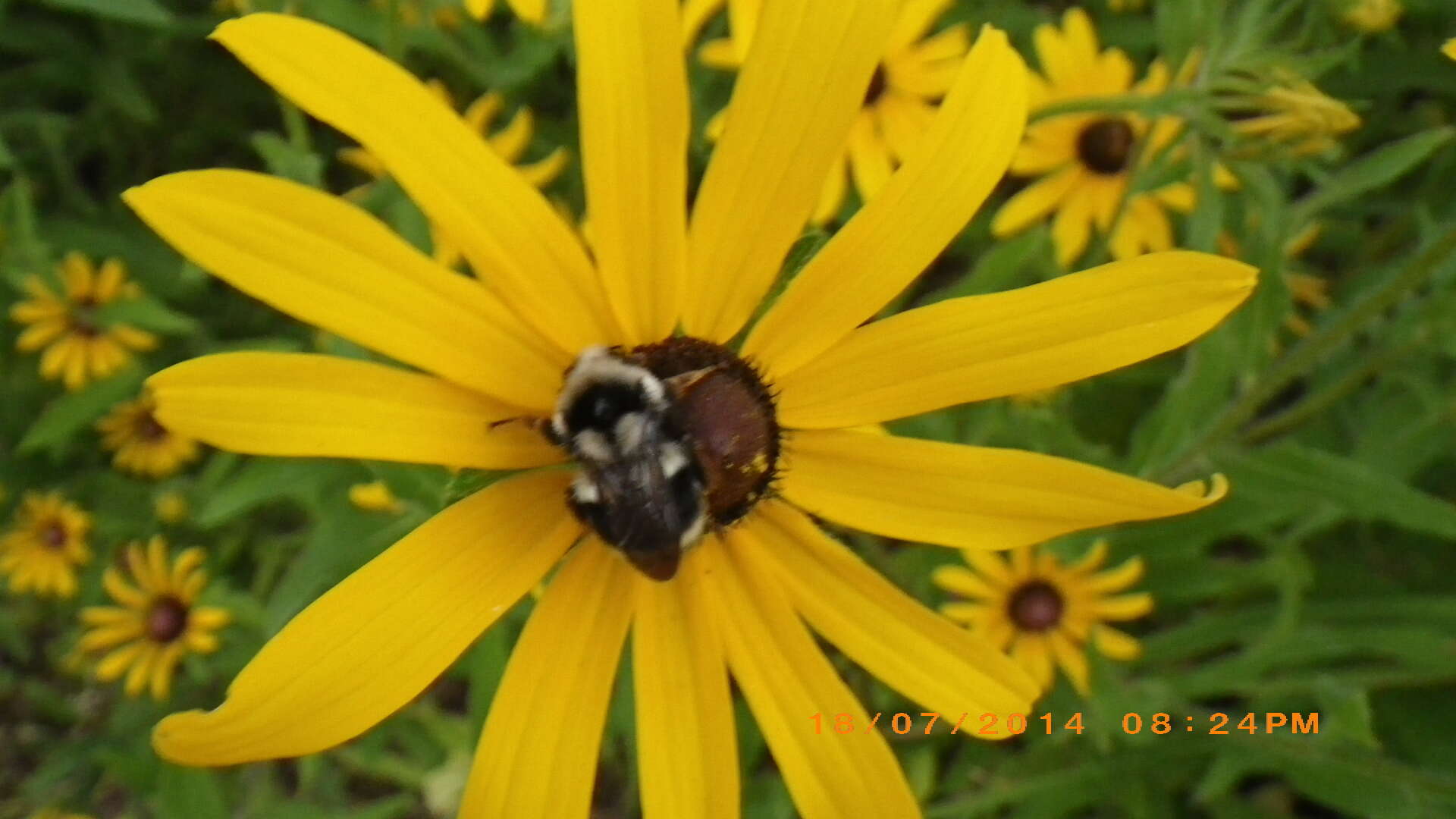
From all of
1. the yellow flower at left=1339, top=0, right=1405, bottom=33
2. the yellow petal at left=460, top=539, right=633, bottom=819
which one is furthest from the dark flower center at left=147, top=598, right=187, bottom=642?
the yellow flower at left=1339, top=0, right=1405, bottom=33

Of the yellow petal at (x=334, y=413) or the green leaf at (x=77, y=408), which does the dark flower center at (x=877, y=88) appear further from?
the green leaf at (x=77, y=408)

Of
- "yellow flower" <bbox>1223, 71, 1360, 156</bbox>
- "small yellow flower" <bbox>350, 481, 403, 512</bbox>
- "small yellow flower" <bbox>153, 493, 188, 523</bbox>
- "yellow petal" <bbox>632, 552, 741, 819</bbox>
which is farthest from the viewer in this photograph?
"small yellow flower" <bbox>153, 493, 188, 523</bbox>

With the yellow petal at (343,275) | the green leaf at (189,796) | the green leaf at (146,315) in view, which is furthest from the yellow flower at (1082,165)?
the green leaf at (189,796)

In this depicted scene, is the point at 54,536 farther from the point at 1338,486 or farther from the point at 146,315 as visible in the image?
the point at 1338,486

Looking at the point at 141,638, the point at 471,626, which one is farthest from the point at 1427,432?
the point at 141,638

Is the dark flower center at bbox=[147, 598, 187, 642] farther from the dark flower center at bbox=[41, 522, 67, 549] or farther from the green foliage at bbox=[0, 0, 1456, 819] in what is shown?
the dark flower center at bbox=[41, 522, 67, 549]

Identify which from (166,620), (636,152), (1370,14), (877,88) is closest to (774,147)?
(636,152)

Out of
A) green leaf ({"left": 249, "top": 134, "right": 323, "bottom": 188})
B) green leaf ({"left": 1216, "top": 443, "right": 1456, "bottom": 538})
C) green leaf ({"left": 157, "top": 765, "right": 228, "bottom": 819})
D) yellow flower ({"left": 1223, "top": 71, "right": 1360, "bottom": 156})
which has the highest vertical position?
green leaf ({"left": 249, "top": 134, "right": 323, "bottom": 188})
